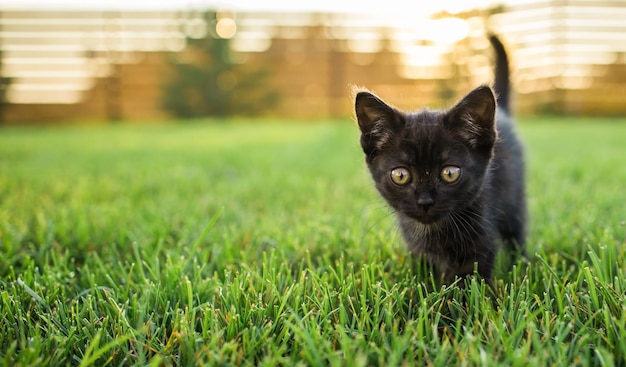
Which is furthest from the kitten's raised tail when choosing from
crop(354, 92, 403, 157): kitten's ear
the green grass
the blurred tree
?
the blurred tree

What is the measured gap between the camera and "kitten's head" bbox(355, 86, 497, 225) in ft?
5.09

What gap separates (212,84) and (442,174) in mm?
10742

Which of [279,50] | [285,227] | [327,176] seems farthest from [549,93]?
[285,227]

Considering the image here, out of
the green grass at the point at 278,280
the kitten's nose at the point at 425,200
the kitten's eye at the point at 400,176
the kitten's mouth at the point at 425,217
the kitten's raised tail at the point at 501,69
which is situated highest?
the kitten's raised tail at the point at 501,69

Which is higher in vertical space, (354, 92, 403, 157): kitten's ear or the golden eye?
(354, 92, 403, 157): kitten's ear

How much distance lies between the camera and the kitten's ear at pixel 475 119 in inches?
60.8

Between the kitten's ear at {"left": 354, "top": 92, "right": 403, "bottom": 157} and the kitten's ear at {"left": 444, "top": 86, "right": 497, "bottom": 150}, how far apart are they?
0.54 feet

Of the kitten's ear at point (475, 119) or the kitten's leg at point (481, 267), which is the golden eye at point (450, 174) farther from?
the kitten's leg at point (481, 267)

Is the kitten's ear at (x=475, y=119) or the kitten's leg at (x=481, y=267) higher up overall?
the kitten's ear at (x=475, y=119)

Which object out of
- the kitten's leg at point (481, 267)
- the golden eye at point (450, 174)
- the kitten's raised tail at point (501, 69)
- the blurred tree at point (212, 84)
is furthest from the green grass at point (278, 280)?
the blurred tree at point (212, 84)

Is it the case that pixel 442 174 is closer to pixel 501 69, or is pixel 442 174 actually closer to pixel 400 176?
pixel 400 176

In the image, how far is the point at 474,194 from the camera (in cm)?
162

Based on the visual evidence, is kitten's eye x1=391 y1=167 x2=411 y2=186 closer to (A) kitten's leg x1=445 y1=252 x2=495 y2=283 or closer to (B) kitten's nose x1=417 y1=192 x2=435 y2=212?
(B) kitten's nose x1=417 y1=192 x2=435 y2=212

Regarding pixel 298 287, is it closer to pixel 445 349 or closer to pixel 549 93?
pixel 445 349
